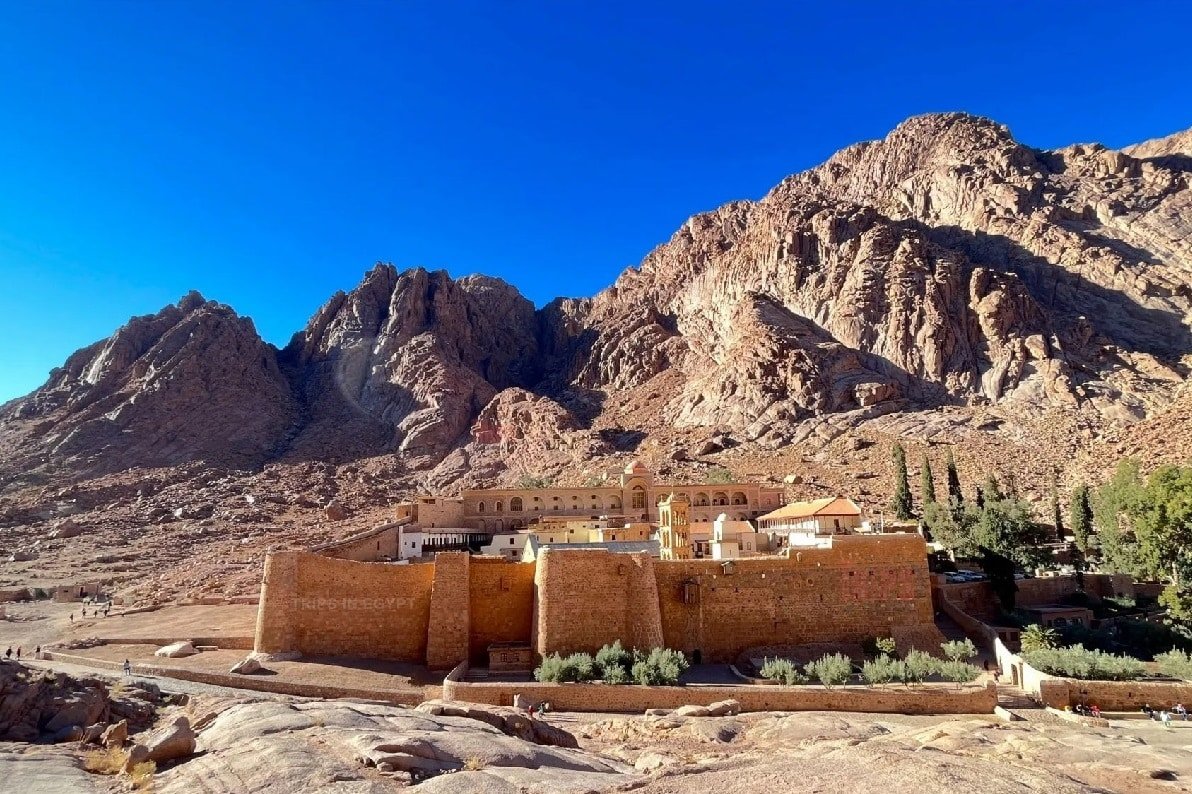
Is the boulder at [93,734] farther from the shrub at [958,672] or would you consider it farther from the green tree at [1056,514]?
the green tree at [1056,514]

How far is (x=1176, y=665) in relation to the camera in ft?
65.5

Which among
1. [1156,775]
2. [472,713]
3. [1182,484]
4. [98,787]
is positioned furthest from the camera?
[1182,484]

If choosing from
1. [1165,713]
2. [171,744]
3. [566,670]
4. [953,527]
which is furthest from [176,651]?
[953,527]

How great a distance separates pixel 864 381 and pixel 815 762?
212 ft

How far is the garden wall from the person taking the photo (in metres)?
17.9

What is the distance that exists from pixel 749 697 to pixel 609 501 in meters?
29.6

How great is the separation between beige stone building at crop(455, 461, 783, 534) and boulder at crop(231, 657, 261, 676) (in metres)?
25.3

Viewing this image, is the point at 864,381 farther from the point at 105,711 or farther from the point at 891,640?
the point at 105,711

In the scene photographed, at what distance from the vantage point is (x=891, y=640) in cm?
2161

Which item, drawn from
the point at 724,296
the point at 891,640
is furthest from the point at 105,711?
the point at 724,296

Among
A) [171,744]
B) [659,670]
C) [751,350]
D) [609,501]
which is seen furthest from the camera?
[751,350]

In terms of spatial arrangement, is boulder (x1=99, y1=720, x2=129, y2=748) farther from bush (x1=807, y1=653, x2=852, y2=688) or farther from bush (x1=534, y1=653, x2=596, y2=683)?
bush (x1=807, y1=653, x2=852, y2=688)

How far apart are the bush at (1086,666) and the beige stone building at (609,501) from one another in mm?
25670

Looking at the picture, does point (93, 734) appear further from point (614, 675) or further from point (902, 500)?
point (902, 500)
